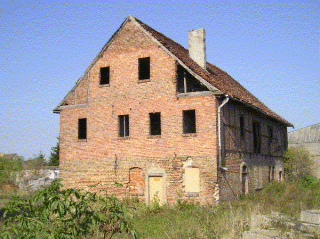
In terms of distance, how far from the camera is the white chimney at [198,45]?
67.3ft

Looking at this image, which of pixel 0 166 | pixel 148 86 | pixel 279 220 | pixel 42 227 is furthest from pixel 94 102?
pixel 42 227

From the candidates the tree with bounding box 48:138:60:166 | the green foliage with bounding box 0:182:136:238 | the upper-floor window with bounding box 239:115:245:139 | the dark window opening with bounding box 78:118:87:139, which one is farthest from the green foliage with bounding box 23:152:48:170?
the green foliage with bounding box 0:182:136:238

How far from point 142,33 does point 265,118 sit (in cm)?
1043

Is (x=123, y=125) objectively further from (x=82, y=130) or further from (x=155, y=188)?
(x=155, y=188)

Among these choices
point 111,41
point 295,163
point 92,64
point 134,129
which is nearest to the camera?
point 134,129

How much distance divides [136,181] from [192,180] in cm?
295

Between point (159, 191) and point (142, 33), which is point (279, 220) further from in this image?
point (142, 33)

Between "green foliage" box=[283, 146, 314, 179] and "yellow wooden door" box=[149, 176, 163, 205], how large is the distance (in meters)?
13.4

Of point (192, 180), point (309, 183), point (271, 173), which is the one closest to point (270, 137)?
point (271, 173)

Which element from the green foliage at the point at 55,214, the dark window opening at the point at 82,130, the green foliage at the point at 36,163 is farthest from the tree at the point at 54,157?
the green foliage at the point at 55,214

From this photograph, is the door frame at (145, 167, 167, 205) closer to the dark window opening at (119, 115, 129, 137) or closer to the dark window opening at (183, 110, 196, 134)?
the dark window opening at (183, 110, 196, 134)

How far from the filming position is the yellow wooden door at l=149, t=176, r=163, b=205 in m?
17.5

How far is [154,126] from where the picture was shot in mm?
20969

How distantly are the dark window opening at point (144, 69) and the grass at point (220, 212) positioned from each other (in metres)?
6.52
